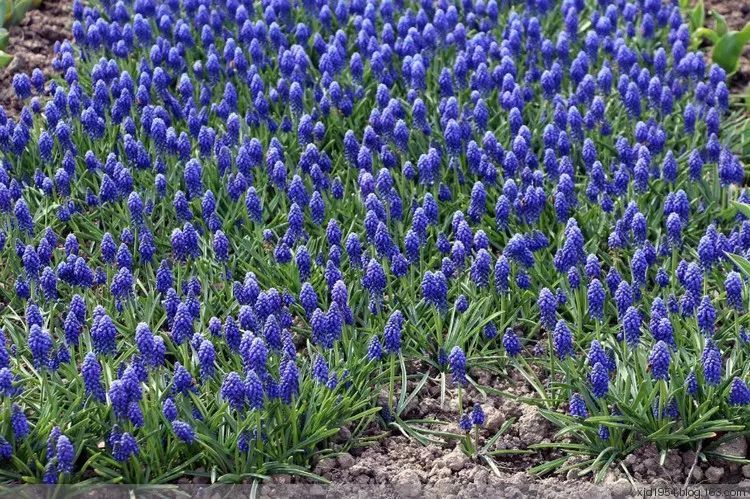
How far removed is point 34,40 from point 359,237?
399cm

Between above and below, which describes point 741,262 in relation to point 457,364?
above

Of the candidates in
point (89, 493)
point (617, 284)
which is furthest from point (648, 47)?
point (89, 493)

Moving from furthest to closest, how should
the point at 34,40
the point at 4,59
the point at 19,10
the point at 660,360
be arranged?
the point at 19,10 → the point at 34,40 → the point at 4,59 → the point at 660,360

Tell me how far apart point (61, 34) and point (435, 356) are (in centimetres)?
492

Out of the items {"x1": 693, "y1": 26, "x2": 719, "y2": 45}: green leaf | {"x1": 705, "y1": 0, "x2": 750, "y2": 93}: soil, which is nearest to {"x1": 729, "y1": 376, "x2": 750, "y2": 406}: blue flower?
{"x1": 705, "y1": 0, "x2": 750, "y2": 93}: soil

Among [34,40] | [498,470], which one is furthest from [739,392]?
[34,40]

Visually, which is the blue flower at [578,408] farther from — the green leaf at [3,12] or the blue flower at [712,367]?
the green leaf at [3,12]

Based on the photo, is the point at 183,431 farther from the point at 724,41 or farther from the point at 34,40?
the point at 724,41

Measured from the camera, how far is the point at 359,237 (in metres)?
6.88

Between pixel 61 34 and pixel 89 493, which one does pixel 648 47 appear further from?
pixel 89 493

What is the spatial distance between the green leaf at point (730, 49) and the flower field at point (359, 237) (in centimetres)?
39


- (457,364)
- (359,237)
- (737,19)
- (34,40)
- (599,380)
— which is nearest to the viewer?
(599,380)

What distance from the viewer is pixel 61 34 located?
942 cm

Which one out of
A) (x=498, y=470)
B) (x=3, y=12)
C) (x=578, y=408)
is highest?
(x=3, y=12)
